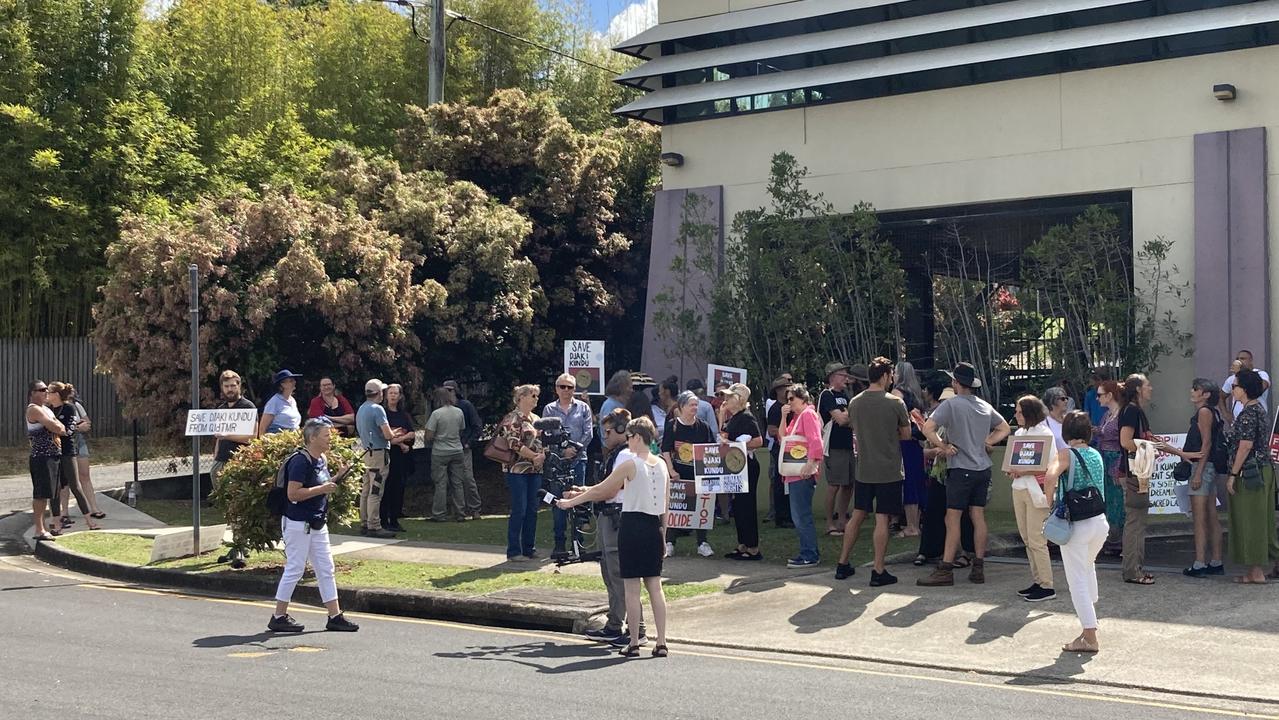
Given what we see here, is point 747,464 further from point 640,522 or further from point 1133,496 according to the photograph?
point 640,522

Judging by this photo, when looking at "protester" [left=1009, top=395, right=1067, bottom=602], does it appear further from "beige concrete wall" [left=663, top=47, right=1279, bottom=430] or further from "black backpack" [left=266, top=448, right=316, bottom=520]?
"beige concrete wall" [left=663, top=47, right=1279, bottom=430]

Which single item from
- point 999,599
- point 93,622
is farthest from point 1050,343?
point 93,622

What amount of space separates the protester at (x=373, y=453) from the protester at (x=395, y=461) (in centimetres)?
18

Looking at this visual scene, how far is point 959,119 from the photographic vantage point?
19.5 metres

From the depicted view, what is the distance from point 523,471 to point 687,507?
1723mm

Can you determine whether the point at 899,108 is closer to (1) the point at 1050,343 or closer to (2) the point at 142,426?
(1) the point at 1050,343

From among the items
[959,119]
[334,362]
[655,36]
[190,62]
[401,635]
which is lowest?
[401,635]

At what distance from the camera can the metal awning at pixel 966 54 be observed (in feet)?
55.6

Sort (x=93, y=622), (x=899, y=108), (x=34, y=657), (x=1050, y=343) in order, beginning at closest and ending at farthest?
(x=34, y=657) < (x=93, y=622) < (x=1050, y=343) < (x=899, y=108)

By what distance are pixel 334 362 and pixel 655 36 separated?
7.62m

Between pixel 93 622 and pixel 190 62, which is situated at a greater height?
pixel 190 62

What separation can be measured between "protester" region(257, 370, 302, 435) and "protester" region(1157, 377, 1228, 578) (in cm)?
901

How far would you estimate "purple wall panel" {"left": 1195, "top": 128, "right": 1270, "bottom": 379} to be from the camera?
55.0 feet

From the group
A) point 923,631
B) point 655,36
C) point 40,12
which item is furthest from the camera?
point 40,12
